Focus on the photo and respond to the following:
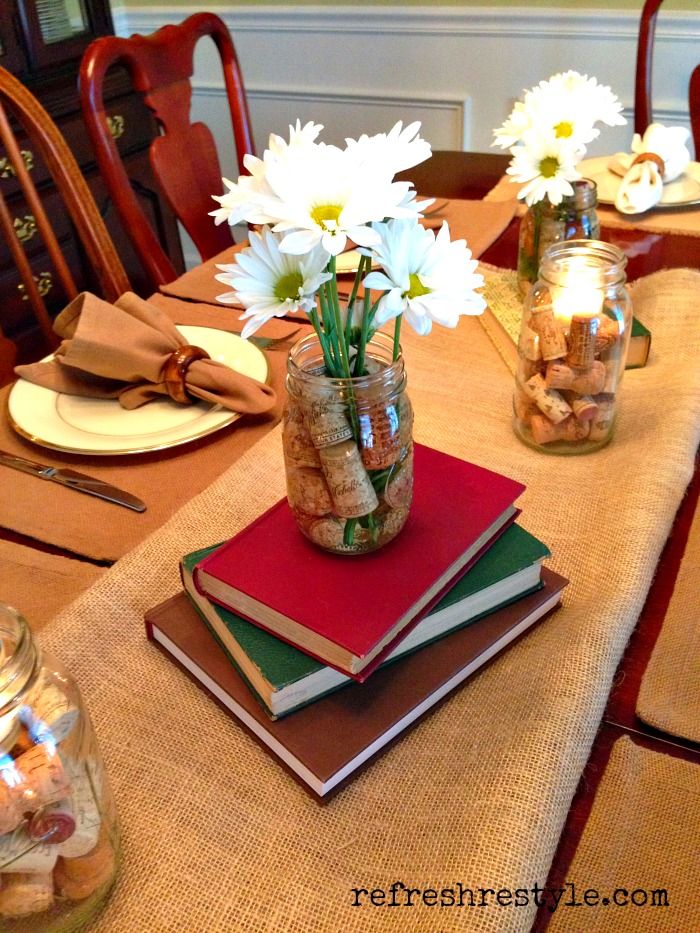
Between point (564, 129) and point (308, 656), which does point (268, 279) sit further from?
point (564, 129)

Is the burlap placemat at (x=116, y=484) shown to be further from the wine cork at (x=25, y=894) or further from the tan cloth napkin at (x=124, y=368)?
the wine cork at (x=25, y=894)

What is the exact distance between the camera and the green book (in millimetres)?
496

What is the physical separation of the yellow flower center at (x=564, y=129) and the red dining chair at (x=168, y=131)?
658mm

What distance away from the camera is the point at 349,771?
488 mm

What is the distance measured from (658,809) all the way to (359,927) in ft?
0.71

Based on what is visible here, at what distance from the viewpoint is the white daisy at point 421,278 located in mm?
448

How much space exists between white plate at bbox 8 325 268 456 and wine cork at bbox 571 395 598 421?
33 centimetres

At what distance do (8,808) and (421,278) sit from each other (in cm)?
34

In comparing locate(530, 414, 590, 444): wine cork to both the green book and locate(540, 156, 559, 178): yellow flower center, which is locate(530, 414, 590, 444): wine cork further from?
locate(540, 156, 559, 178): yellow flower center

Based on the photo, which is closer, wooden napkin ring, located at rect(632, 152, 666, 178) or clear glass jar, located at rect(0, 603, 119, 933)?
clear glass jar, located at rect(0, 603, 119, 933)

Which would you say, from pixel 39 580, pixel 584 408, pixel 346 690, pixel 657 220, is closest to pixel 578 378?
pixel 584 408

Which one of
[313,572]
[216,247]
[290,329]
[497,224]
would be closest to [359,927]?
[313,572]

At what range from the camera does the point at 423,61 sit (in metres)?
2.35
